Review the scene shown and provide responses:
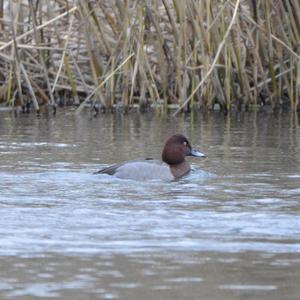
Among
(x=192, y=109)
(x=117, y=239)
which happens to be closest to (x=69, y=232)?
(x=117, y=239)

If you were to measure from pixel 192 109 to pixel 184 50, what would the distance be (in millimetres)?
1238

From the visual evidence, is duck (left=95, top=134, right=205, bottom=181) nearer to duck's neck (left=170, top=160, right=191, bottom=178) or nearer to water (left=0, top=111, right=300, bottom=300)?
duck's neck (left=170, top=160, right=191, bottom=178)

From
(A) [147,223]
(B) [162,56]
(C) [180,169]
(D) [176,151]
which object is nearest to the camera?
(A) [147,223]

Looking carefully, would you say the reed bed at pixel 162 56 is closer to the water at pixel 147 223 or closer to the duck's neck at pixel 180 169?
the water at pixel 147 223

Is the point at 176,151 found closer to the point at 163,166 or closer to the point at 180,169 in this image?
the point at 180,169

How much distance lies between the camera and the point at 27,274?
5.54m

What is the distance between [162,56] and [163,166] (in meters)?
4.77

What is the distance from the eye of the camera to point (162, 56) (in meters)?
14.4

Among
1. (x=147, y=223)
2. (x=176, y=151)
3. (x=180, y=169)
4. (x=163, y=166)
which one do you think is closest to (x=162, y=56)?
(x=176, y=151)

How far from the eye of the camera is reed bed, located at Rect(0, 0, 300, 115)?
45.3 ft

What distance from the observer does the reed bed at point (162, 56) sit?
13.8m

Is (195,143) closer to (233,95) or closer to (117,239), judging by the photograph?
(233,95)

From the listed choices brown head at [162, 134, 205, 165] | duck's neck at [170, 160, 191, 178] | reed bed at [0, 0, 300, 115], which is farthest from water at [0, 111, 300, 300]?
reed bed at [0, 0, 300, 115]

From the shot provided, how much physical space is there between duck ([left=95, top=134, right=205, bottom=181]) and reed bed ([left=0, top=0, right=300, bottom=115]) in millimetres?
2917
